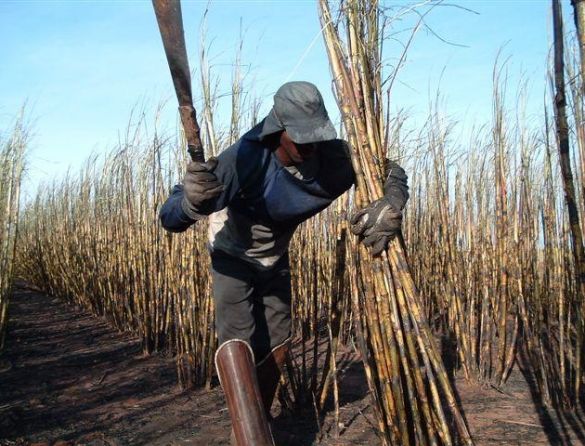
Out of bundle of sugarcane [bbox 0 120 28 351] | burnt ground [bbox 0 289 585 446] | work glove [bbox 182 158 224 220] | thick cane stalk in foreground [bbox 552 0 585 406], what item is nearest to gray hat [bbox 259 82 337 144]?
work glove [bbox 182 158 224 220]

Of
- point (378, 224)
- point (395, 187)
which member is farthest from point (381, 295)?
point (395, 187)

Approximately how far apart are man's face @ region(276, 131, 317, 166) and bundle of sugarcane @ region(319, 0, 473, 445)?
15cm

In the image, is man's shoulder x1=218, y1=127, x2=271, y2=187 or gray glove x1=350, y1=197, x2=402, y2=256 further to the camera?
man's shoulder x1=218, y1=127, x2=271, y2=187

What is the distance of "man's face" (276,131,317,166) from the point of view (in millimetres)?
1954

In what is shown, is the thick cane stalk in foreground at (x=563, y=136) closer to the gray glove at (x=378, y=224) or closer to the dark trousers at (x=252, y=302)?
the gray glove at (x=378, y=224)

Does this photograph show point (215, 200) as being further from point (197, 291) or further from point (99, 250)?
point (99, 250)

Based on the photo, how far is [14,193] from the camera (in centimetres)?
446

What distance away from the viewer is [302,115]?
1.85m

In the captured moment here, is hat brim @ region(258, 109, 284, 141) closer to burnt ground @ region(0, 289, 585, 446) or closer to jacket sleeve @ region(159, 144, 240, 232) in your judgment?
jacket sleeve @ region(159, 144, 240, 232)

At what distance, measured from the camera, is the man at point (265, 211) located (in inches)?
71.1

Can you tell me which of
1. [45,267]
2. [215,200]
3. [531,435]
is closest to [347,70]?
[215,200]

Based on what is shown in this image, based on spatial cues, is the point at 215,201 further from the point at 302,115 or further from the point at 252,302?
the point at 252,302

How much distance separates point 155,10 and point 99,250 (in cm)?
503

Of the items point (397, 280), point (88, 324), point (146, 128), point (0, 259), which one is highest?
point (146, 128)
